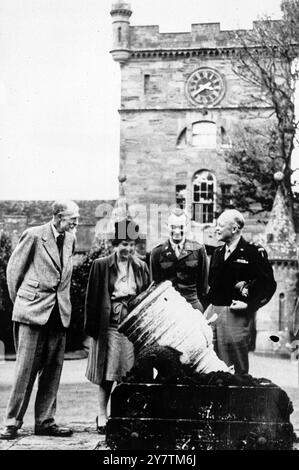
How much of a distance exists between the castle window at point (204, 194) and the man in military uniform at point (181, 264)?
18.3 metres

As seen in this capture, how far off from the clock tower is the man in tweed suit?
70.7ft

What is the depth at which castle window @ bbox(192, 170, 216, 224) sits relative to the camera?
2625 centimetres

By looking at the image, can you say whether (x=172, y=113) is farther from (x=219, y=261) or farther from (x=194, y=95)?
(x=219, y=261)

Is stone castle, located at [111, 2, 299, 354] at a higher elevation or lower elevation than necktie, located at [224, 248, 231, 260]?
higher

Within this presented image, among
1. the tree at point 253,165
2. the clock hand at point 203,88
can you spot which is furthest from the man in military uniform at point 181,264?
the clock hand at point 203,88

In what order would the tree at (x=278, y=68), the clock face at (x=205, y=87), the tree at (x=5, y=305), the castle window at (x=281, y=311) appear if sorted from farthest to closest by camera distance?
the clock face at (x=205, y=87) → the tree at (x=278, y=68) → the castle window at (x=281, y=311) → the tree at (x=5, y=305)

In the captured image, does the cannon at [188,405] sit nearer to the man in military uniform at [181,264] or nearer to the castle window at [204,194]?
the man in military uniform at [181,264]

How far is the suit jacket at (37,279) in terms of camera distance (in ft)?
20.9

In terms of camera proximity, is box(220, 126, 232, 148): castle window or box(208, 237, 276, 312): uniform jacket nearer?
box(208, 237, 276, 312): uniform jacket

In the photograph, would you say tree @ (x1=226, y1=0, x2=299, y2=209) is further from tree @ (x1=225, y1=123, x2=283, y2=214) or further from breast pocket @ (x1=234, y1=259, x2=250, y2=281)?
breast pocket @ (x1=234, y1=259, x2=250, y2=281)

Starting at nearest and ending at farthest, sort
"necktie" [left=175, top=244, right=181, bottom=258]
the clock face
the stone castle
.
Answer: "necktie" [left=175, top=244, right=181, bottom=258]
the stone castle
the clock face

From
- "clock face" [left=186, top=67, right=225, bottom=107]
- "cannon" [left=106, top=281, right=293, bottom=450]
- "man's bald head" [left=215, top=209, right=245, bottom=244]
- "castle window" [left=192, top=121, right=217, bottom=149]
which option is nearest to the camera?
"cannon" [left=106, top=281, right=293, bottom=450]

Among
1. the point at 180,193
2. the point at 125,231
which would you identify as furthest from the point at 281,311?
the point at 125,231

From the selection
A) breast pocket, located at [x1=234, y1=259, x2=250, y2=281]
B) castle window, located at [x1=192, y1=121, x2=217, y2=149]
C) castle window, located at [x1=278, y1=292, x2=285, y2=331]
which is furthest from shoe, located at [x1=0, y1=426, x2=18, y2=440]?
castle window, located at [x1=192, y1=121, x2=217, y2=149]
